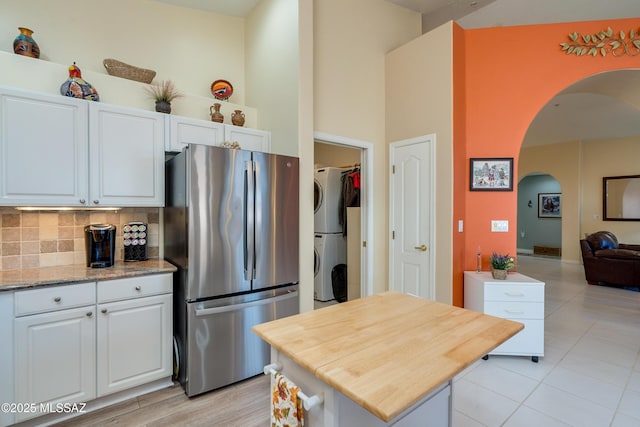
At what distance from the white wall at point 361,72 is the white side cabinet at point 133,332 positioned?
87.7 inches

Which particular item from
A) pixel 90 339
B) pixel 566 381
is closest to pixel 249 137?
pixel 90 339

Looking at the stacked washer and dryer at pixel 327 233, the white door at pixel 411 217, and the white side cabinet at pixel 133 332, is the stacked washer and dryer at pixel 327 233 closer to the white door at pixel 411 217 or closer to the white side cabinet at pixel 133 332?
the white door at pixel 411 217

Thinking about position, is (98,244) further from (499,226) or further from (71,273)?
(499,226)

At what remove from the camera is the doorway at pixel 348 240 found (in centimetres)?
376

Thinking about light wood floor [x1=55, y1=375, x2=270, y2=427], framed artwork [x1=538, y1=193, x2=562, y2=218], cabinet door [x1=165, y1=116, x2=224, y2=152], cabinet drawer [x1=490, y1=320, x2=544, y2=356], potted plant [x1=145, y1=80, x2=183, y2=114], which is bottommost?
light wood floor [x1=55, y1=375, x2=270, y2=427]

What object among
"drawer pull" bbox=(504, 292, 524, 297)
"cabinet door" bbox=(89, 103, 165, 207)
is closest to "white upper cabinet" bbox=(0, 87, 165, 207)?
"cabinet door" bbox=(89, 103, 165, 207)

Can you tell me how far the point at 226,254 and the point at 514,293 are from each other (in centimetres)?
269

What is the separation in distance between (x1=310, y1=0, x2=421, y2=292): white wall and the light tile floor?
1.56 m

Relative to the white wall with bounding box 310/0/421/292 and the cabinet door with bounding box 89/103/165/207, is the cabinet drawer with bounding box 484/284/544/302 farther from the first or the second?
the cabinet door with bounding box 89/103/165/207

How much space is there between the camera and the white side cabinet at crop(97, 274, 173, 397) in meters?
2.12

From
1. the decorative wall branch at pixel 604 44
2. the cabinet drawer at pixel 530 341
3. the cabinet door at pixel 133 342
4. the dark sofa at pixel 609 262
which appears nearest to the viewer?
the cabinet door at pixel 133 342

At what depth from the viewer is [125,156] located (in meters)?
2.46

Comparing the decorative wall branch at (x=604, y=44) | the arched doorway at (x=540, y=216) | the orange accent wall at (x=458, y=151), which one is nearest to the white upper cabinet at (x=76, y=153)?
the orange accent wall at (x=458, y=151)

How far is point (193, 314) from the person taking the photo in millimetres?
2264
